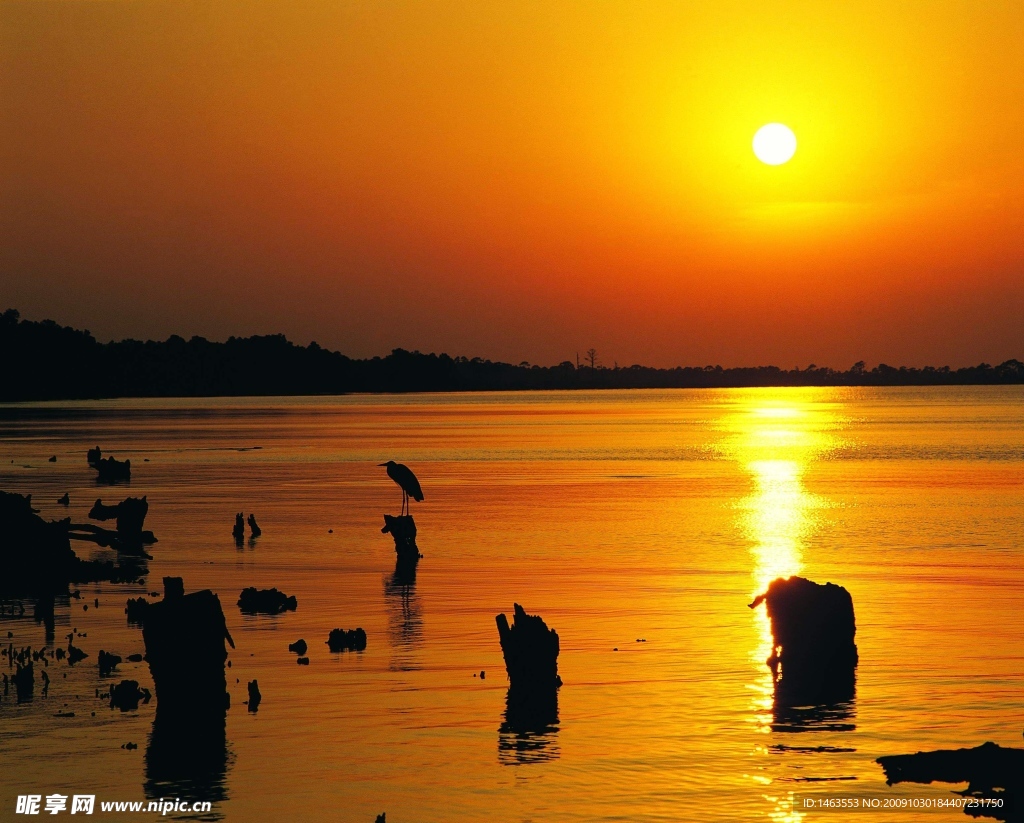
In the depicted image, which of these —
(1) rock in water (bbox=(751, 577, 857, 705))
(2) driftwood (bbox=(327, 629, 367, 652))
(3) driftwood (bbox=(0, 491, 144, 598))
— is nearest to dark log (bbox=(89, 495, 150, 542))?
(3) driftwood (bbox=(0, 491, 144, 598))

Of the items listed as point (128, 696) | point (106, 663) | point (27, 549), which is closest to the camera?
point (128, 696)

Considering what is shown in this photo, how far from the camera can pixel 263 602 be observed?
3206 cm

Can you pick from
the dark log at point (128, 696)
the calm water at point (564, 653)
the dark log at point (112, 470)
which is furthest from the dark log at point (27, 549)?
the dark log at point (112, 470)

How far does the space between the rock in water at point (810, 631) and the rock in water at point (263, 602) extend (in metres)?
12.0

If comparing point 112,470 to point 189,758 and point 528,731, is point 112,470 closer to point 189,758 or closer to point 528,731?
point 189,758

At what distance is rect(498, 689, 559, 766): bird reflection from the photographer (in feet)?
66.0

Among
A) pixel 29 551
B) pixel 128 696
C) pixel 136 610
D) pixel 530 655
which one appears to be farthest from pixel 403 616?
pixel 128 696

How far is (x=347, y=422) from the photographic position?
19900cm

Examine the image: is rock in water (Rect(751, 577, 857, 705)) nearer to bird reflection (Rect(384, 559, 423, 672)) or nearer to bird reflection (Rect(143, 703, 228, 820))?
bird reflection (Rect(384, 559, 423, 672))

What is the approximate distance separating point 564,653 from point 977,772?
1015 centimetres

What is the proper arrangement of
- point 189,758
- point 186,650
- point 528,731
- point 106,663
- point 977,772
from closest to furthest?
point 977,772 < point 189,758 < point 528,731 < point 186,650 < point 106,663

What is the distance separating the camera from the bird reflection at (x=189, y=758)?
18516 mm

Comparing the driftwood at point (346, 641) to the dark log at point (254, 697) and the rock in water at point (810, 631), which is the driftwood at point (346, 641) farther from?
the rock in water at point (810, 631)

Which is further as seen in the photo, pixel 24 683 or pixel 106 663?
pixel 106 663
